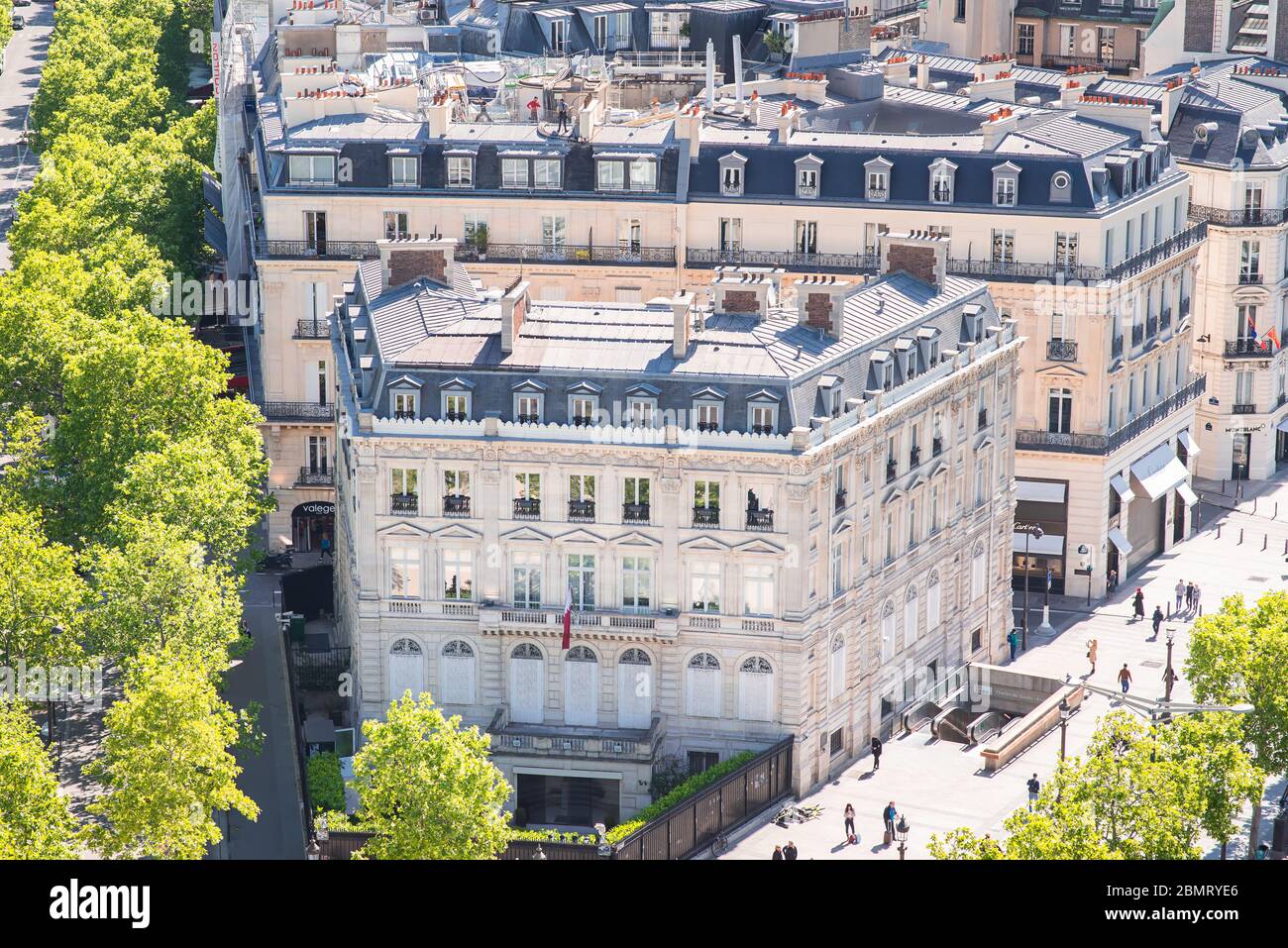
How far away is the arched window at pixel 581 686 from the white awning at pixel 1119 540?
3913 cm

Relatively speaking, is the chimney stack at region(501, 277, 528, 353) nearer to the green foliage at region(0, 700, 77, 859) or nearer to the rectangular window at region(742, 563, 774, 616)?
the rectangular window at region(742, 563, 774, 616)

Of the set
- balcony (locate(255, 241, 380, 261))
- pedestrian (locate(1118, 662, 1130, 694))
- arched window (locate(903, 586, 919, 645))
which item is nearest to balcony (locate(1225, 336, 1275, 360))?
pedestrian (locate(1118, 662, 1130, 694))

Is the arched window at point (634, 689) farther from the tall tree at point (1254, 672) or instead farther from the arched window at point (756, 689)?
the tall tree at point (1254, 672)

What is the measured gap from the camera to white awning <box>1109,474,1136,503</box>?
4975 inches

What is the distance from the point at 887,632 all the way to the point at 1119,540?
26802 millimetres

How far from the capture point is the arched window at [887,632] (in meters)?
104

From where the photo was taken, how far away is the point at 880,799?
100 m

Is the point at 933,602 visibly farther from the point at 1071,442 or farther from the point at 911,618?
the point at 1071,442

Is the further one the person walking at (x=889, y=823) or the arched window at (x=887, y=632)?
the arched window at (x=887, y=632)

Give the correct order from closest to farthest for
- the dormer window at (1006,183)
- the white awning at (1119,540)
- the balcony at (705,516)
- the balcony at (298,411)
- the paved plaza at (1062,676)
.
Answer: the balcony at (705,516), the paved plaza at (1062,676), the dormer window at (1006,183), the white awning at (1119,540), the balcony at (298,411)

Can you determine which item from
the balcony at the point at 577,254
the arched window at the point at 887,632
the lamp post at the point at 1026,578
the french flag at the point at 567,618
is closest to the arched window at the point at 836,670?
the arched window at the point at 887,632
